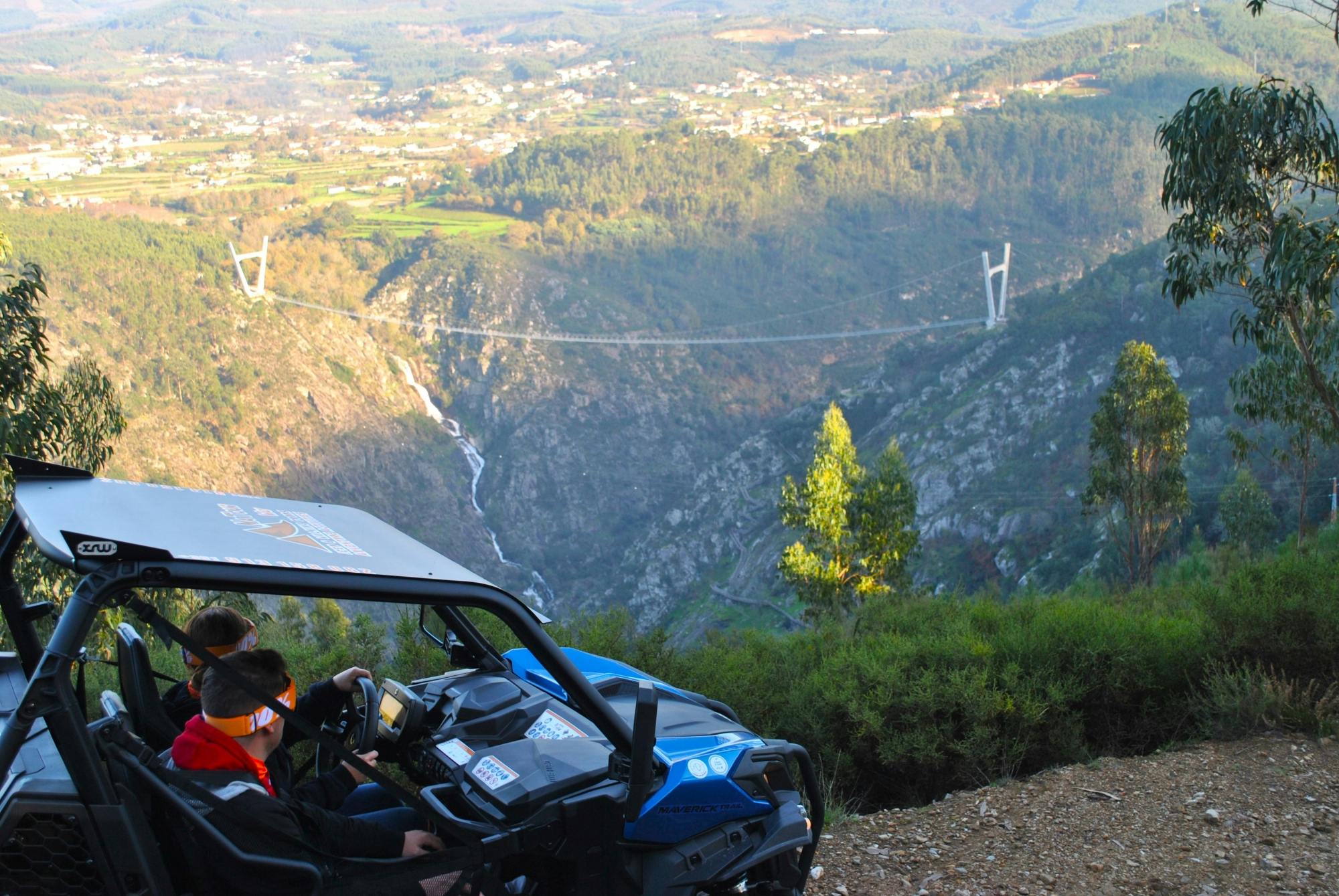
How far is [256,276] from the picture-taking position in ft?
263

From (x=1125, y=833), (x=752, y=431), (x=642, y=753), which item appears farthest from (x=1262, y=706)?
(x=752, y=431)

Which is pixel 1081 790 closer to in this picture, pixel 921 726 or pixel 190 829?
pixel 921 726

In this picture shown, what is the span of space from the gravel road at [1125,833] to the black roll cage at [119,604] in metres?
2.26

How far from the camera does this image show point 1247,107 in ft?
28.2

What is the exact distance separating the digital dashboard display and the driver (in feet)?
0.34

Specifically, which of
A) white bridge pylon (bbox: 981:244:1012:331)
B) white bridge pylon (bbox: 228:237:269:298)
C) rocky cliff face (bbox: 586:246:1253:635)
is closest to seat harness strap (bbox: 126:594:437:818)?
rocky cliff face (bbox: 586:246:1253:635)

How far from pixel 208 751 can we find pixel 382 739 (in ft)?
3.34

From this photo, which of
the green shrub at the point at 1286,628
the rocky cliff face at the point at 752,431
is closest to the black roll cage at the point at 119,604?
the green shrub at the point at 1286,628

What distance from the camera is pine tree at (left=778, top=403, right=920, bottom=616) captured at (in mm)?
23203

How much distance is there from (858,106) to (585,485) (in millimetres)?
89223

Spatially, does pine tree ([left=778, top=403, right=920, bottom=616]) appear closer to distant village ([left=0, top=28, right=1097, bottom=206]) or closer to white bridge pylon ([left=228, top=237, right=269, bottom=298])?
white bridge pylon ([left=228, top=237, right=269, bottom=298])

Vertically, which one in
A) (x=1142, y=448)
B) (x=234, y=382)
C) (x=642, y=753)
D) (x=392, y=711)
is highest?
(x=642, y=753)

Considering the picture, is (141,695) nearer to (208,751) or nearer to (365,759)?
(208,751)

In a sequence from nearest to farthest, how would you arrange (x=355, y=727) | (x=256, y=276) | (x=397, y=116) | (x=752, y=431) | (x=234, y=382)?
(x=355, y=727), (x=234, y=382), (x=256, y=276), (x=752, y=431), (x=397, y=116)
